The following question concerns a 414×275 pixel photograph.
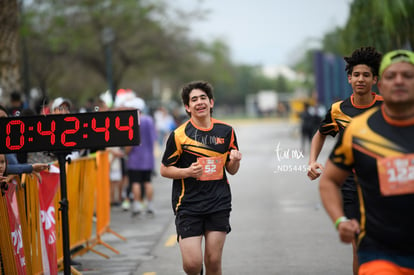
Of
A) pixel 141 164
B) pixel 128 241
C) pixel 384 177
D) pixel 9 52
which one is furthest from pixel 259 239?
pixel 9 52

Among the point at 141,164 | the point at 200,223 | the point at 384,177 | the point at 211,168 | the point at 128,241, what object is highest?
the point at 384,177

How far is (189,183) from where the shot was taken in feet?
20.6

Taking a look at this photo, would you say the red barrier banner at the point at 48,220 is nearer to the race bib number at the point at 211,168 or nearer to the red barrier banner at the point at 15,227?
the red barrier banner at the point at 15,227

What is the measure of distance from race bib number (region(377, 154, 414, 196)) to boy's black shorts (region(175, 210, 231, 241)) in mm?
2301

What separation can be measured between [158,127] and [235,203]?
1640 centimetres

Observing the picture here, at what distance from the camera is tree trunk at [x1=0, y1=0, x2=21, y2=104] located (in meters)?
15.6

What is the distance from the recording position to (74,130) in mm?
6953

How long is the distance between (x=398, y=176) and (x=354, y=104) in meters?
2.45

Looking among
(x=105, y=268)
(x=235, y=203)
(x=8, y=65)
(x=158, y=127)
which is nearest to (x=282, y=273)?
(x=105, y=268)

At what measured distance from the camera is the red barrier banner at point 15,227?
282 inches

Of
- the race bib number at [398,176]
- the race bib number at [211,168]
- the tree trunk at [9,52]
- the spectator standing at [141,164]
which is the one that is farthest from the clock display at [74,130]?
the tree trunk at [9,52]

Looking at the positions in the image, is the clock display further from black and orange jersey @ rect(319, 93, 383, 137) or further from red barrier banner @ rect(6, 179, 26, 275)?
black and orange jersey @ rect(319, 93, 383, 137)

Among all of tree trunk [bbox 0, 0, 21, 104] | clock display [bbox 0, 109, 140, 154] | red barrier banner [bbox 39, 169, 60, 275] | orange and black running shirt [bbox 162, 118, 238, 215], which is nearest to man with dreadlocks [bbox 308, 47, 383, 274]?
orange and black running shirt [bbox 162, 118, 238, 215]

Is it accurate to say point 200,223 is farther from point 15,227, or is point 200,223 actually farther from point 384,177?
point 384,177
